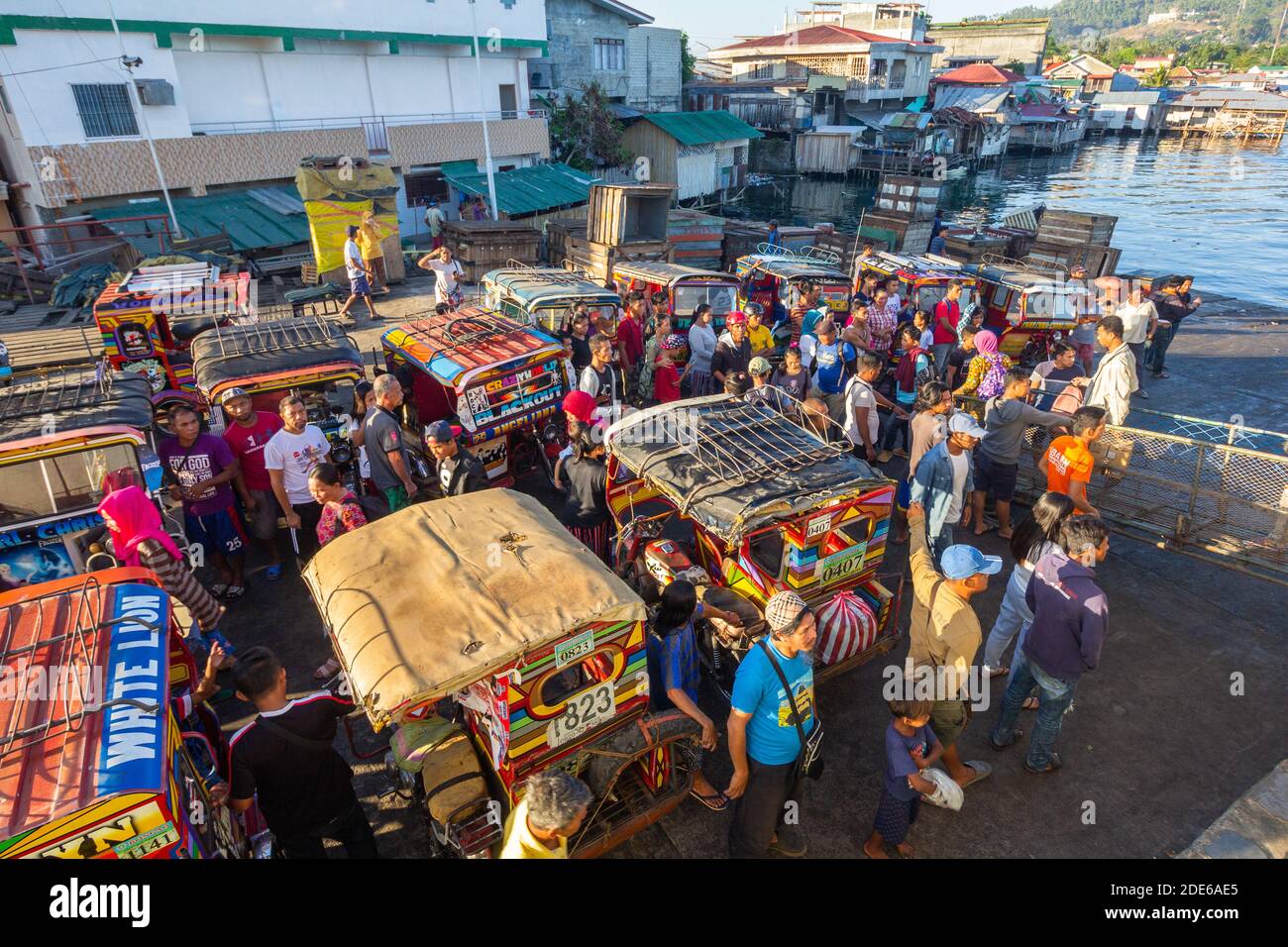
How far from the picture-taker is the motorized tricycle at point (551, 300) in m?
12.0

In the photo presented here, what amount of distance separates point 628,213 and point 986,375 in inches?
511

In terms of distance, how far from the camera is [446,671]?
3.95m

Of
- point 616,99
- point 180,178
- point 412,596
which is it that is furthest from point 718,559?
point 616,99

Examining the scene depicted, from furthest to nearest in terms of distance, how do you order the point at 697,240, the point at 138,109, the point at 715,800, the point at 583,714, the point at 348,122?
the point at 348,122 < the point at 138,109 < the point at 697,240 < the point at 715,800 < the point at 583,714

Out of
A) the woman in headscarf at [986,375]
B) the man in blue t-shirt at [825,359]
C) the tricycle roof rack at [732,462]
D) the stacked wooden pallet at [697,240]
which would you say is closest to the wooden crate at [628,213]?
the stacked wooden pallet at [697,240]

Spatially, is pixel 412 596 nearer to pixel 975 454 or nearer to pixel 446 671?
pixel 446 671

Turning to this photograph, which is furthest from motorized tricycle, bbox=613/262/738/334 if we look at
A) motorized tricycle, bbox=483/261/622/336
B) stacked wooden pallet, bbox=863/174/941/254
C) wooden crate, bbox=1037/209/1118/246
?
wooden crate, bbox=1037/209/1118/246

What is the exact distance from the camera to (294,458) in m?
7.68

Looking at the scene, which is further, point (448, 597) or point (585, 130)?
point (585, 130)

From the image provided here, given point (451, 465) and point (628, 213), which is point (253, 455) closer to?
point (451, 465)

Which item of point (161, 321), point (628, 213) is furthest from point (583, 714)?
point (628, 213)

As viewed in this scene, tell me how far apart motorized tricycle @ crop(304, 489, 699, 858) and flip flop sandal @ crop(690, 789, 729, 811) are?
0.74 feet

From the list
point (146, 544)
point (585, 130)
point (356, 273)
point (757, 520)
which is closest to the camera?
point (757, 520)

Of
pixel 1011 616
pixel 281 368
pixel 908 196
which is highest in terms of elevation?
pixel 908 196
